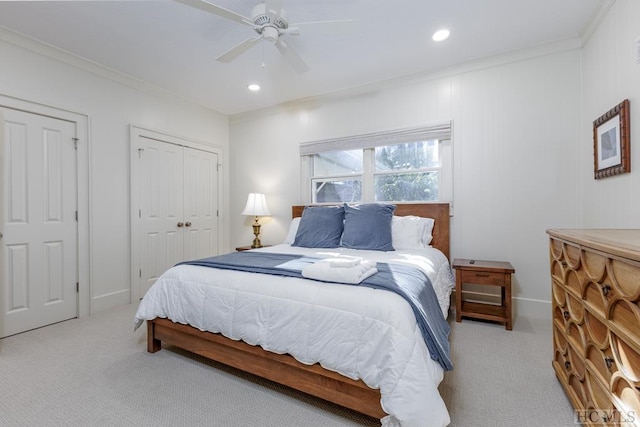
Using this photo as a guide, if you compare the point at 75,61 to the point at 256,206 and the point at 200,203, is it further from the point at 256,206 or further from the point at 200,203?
the point at 256,206

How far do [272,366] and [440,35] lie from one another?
3.03 metres

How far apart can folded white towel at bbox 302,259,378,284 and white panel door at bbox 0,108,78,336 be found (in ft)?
8.79

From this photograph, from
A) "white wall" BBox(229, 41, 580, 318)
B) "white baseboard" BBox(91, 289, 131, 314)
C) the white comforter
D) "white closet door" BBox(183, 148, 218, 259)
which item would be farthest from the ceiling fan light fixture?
"white baseboard" BBox(91, 289, 131, 314)

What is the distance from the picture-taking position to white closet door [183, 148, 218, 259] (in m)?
4.22

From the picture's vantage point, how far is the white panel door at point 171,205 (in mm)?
3650

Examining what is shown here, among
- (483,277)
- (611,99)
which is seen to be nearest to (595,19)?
(611,99)

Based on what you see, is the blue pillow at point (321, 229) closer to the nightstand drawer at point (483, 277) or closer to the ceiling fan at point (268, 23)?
the nightstand drawer at point (483, 277)

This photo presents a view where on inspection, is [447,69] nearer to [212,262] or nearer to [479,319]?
[479,319]

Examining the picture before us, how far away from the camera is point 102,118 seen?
328 centimetres

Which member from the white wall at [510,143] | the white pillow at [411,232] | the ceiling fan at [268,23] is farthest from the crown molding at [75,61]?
the white pillow at [411,232]

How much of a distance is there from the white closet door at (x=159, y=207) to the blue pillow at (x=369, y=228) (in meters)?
2.42

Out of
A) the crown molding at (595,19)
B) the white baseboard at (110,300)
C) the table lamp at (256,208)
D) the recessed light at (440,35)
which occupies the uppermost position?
the recessed light at (440,35)

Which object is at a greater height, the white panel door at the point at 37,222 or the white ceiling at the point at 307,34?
the white ceiling at the point at 307,34

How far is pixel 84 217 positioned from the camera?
3.12 m
